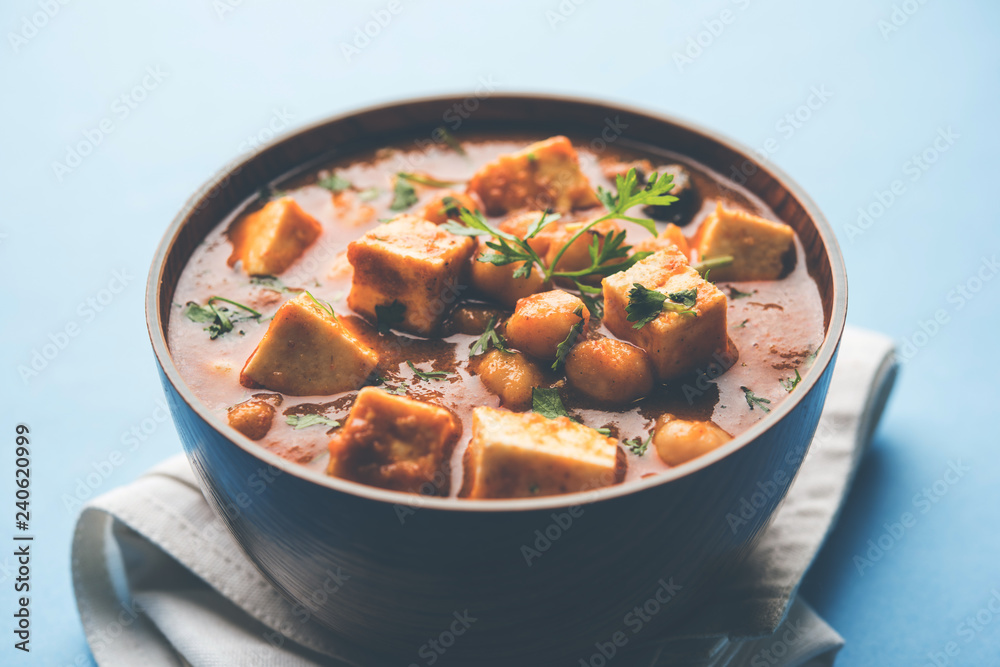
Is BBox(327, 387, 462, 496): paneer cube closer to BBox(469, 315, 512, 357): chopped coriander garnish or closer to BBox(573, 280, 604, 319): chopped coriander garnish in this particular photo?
BBox(469, 315, 512, 357): chopped coriander garnish

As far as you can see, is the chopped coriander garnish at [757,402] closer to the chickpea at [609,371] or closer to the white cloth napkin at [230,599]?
the chickpea at [609,371]

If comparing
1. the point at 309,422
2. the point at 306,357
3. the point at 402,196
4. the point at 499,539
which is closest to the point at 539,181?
the point at 402,196

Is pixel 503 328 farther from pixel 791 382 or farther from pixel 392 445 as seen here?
pixel 791 382

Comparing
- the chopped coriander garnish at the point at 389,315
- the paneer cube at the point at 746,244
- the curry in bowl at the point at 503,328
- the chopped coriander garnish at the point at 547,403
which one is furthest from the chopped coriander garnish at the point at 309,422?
the paneer cube at the point at 746,244

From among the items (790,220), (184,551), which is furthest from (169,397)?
(790,220)

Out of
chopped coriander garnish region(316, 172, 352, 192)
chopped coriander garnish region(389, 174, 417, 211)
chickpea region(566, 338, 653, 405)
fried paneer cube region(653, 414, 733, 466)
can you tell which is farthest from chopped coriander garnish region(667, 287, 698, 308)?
chopped coriander garnish region(316, 172, 352, 192)

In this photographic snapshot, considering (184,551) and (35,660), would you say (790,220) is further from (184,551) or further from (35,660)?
(35,660)
